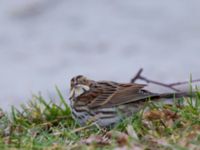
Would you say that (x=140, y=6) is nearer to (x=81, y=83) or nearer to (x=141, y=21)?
(x=141, y=21)

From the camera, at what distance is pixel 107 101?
309 inches

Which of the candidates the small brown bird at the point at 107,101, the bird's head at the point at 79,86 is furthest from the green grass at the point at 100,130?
the bird's head at the point at 79,86

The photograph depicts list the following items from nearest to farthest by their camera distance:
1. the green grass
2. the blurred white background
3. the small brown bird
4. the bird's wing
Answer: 1. the green grass
2. the small brown bird
3. the bird's wing
4. the blurred white background

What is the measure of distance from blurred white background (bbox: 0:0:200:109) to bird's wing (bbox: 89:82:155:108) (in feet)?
11.9

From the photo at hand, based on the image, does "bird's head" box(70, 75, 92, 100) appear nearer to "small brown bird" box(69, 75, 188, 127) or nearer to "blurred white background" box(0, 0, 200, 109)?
"small brown bird" box(69, 75, 188, 127)

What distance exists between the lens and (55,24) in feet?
48.0

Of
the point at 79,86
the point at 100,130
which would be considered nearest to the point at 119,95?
the point at 79,86

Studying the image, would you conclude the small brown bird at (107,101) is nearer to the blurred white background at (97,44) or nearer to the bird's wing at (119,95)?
the bird's wing at (119,95)

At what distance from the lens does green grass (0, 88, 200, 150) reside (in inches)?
258

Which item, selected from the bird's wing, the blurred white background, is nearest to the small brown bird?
the bird's wing

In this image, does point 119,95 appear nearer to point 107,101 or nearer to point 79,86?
point 107,101

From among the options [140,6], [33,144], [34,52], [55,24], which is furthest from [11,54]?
[33,144]

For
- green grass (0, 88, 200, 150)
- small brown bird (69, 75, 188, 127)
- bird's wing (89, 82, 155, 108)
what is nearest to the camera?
green grass (0, 88, 200, 150)

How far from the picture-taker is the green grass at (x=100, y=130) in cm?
655
